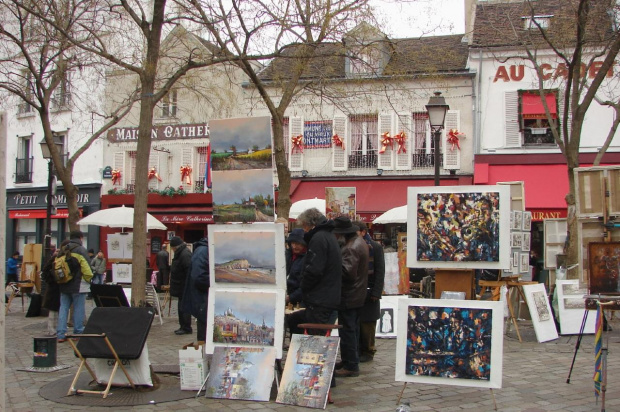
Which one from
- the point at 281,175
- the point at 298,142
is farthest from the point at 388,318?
the point at 298,142

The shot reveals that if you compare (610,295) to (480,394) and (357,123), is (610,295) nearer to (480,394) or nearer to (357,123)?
(480,394)

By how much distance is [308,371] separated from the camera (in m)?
6.37

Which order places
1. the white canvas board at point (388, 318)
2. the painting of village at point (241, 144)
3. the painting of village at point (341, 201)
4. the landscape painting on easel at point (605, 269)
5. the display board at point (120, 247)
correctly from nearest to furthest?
the landscape painting on easel at point (605, 269) < the painting of village at point (241, 144) < the white canvas board at point (388, 318) < the painting of village at point (341, 201) < the display board at point (120, 247)

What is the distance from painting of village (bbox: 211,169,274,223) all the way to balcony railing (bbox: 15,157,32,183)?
23711mm

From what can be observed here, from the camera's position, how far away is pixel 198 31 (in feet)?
33.9

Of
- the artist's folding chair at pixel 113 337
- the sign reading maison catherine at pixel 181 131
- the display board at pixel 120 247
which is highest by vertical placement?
the sign reading maison catherine at pixel 181 131

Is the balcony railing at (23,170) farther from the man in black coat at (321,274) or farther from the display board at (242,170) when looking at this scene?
the man in black coat at (321,274)

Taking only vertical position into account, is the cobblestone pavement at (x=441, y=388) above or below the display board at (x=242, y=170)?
below

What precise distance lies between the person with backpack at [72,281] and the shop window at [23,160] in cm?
2002

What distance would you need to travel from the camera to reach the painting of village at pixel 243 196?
6676 millimetres

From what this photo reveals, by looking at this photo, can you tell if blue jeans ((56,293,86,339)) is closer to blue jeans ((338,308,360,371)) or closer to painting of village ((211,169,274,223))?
painting of village ((211,169,274,223))

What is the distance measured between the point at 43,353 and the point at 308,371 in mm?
3696

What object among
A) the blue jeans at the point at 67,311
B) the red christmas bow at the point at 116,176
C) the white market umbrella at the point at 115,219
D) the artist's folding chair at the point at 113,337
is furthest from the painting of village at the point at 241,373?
the red christmas bow at the point at 116,176

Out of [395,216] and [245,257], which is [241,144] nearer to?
[245,257]
